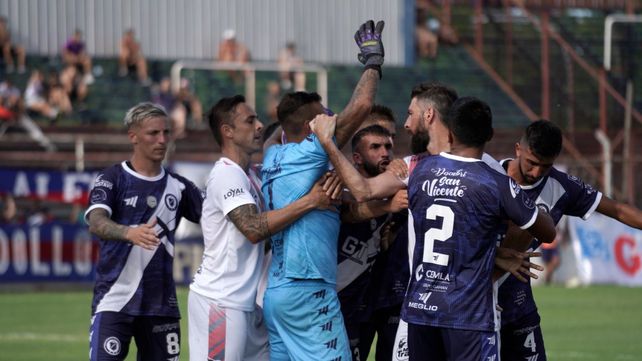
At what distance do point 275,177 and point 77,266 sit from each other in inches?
619

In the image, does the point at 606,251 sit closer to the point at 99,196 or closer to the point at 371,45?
the point at 99,196

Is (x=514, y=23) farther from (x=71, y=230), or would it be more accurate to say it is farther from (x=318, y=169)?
(x=318, y=169)

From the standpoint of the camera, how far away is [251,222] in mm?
8023

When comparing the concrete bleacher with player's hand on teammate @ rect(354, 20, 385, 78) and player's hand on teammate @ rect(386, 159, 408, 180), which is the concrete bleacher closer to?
player's hand on teammate @ rect(386, 159, 408, 180)

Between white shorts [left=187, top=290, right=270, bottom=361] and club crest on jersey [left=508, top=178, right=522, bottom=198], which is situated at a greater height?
club crest on jersey [left=508, top=178, right=522, bottom=198]

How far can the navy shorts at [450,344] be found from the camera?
7.17 m

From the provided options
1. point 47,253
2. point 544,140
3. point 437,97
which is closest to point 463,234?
point 437,97

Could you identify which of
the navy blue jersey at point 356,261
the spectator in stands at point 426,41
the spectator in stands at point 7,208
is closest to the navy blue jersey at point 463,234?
the navy blue jersey at point 356,261

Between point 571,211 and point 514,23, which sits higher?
point 514,23

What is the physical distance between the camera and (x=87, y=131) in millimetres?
27359

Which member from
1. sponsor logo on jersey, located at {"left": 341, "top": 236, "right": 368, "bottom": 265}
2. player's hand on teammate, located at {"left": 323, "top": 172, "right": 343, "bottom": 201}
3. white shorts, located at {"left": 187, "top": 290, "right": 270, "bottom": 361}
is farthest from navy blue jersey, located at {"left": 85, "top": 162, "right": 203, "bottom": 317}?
player's hand on teammate, located at {"left": 323, "top": 172, "right": 343, "bottom": 201}

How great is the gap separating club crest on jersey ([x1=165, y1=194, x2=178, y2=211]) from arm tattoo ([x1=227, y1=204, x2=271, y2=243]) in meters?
1.37

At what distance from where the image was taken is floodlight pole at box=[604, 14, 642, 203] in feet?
88.8

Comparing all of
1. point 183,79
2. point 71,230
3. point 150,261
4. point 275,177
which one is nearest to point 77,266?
point 71,230
